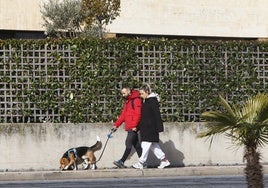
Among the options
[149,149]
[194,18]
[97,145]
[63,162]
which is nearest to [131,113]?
[149,149]

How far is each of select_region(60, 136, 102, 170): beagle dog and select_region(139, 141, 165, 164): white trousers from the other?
1.11 metres

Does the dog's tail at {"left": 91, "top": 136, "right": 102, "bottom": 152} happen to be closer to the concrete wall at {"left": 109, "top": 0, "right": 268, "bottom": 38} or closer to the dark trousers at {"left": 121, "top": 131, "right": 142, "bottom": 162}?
the dark trousers at {"left": 121, "top": 131, "right": 142, "bottom": 162}

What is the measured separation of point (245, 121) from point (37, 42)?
38.1ft

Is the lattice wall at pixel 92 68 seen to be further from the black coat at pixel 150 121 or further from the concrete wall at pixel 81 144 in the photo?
the black coat at pixel 150 121

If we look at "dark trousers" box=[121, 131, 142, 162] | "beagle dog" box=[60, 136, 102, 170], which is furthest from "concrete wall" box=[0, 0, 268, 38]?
"dark trousers" box=[121, 131, 142, 162]

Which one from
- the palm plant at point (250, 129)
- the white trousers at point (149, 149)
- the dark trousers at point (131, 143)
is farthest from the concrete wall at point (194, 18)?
the palm plant at point (250, 129)

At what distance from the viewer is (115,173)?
18.5 meters

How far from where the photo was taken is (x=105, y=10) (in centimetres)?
2464

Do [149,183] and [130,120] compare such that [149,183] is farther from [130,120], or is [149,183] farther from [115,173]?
[130,120]

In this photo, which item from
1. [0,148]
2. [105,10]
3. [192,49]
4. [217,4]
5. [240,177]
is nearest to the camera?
[240,177]

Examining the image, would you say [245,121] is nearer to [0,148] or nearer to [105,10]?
[0,148]

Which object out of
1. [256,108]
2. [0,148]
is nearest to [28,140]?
[0,148]

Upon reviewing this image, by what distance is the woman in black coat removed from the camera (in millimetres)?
18938

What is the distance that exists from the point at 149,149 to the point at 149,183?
7.96 ft
